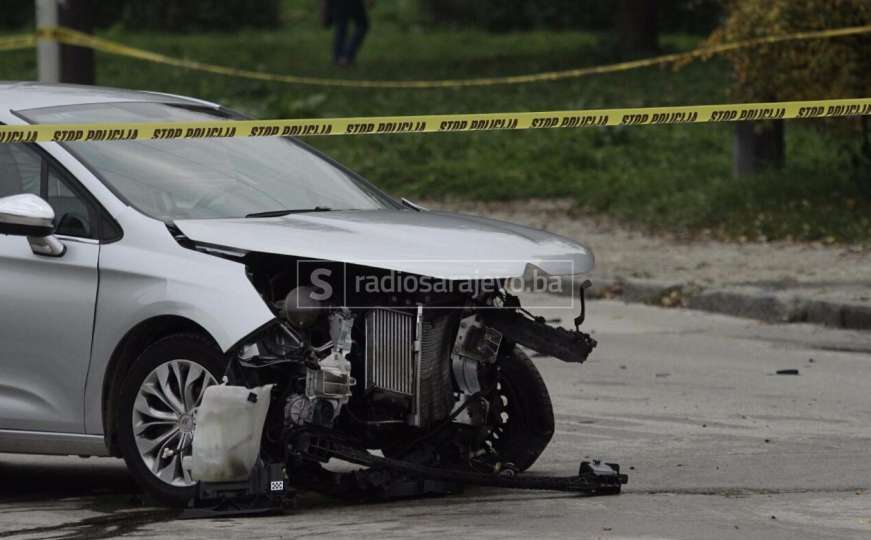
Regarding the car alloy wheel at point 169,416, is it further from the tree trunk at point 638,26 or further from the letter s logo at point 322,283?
the tree trunk at point 638,26

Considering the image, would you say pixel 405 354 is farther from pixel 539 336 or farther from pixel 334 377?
pixel 539 336

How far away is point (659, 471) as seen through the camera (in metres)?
7.66

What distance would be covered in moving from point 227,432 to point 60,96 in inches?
79.2

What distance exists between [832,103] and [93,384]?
3826mm

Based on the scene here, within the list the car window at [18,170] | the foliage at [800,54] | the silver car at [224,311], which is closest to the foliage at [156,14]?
the foliage at [800,54]

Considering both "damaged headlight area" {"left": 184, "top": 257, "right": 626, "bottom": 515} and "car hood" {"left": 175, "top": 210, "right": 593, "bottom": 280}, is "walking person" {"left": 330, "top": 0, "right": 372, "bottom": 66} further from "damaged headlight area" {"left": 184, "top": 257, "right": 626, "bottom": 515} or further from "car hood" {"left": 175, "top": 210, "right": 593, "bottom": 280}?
"damaged headlight area" {"left": 184, "top": 257, "right": 626, "bottom": 515}

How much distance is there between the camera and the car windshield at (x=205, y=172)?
730cm

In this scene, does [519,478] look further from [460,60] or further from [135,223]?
[460,60]

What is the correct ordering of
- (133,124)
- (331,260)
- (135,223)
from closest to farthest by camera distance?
(331,260) < (135,223) < (133,124)

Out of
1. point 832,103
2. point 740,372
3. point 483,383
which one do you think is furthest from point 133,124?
point 740,372

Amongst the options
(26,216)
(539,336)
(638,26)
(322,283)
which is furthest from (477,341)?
(638,26)

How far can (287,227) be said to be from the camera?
693cm

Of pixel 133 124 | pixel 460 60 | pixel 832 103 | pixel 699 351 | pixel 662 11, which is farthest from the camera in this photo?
pixel 662 11

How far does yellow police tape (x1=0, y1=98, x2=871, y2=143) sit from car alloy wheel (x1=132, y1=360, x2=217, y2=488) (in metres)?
1.12
